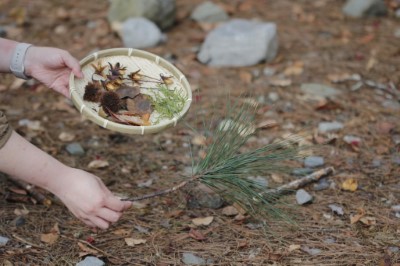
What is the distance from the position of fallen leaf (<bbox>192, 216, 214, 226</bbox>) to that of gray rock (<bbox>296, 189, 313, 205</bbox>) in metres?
0.30

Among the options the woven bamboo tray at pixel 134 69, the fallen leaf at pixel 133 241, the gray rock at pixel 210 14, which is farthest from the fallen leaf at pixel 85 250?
the gray rock at pixel 210 14

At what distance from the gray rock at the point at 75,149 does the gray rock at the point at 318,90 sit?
1096 millimetres

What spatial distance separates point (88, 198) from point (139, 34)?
1.83 meters

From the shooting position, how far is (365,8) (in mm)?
3480

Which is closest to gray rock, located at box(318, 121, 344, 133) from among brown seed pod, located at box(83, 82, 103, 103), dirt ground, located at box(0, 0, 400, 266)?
dirt ground, located at box(0, 0, 400, 266)

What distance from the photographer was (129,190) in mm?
2051

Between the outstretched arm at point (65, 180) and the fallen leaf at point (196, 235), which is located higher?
the outstretched arm at point (65, 180)

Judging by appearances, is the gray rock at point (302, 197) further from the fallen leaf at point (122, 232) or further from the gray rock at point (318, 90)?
the gray rock at point (318, 90)

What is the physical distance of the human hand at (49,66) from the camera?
1.72 meters

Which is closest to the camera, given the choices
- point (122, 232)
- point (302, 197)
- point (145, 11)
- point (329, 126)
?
point (122, 232)

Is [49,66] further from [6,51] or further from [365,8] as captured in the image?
[365,8]

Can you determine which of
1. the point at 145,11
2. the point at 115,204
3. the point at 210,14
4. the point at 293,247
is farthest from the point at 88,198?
the point at 210,14

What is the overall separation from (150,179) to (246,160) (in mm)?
553

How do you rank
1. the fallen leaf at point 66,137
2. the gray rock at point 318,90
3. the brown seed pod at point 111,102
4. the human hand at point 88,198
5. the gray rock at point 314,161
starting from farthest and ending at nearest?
1. the gray rock at point 318,90
2. the fallen leaf at point 66,137
3. the gray rock at point 314,161
4. the brown seed pod at point 111,102
5. the human hand at point 88,198
